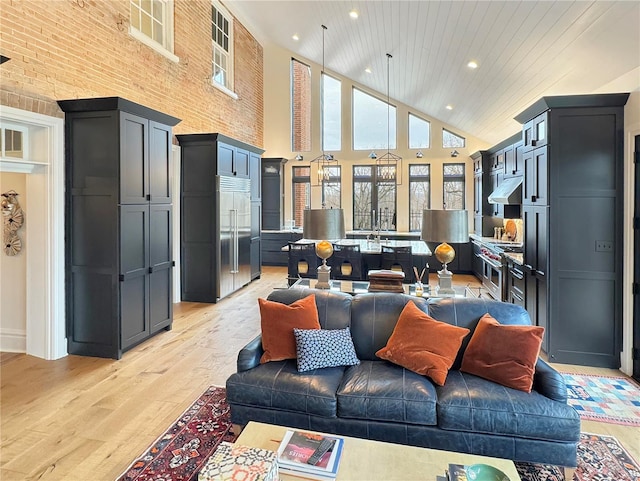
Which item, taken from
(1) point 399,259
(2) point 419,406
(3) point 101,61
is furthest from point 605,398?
(3) point 101,61

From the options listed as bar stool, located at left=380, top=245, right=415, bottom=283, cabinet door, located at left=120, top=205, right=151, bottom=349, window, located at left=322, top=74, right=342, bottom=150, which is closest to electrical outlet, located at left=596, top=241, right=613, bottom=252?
bar stool, located at left=380, top=245, right=415, bottom=283

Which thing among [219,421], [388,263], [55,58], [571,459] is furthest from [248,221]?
[571,459]

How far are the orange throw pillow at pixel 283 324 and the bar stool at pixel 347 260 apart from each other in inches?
122

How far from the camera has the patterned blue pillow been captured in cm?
251

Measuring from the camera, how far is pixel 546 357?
149 inches

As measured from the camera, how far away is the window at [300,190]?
991 centimetres

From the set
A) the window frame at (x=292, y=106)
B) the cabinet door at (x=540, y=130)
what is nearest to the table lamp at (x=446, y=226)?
the cabinet door at (x=540, y=130)

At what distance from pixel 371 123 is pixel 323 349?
311 inches

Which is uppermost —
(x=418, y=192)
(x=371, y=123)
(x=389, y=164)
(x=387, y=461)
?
(x=371, y=123)

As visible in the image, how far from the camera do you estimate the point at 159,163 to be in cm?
445

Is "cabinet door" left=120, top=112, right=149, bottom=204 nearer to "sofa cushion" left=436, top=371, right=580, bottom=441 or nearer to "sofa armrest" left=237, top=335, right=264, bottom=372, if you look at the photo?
"sofa armrest" left=237, top=335, right=264, bottom=372

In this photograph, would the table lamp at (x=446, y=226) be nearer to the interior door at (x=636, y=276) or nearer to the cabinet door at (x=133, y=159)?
the interior door at (x=636, y=276)

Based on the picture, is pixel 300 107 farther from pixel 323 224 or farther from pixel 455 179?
pixel 323 224

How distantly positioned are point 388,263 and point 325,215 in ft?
9.27
